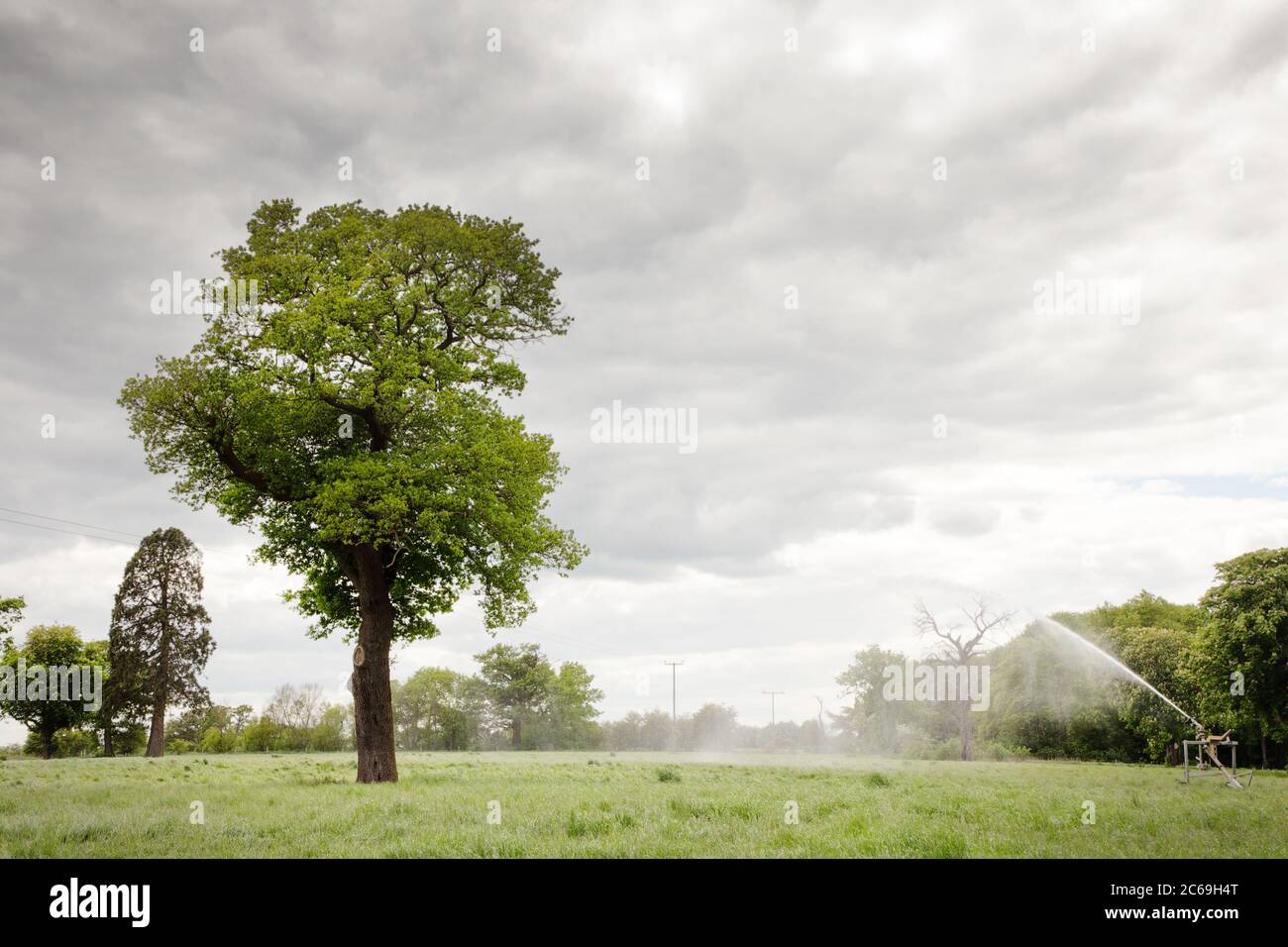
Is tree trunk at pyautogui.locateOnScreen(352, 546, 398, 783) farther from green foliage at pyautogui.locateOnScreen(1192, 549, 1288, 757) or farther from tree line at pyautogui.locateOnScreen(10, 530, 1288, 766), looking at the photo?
green foliage at pyautogui.locateOnScreen(1192, 549, 1288, 757)

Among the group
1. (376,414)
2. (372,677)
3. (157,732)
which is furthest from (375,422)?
(157,732)

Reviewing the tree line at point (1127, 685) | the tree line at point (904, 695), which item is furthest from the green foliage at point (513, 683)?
the tree line at point (1127, 685)

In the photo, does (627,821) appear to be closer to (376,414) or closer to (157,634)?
(376,414)

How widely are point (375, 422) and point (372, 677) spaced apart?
8.87 metres

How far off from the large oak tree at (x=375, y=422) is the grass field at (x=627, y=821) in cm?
723

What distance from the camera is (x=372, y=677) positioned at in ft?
92.4

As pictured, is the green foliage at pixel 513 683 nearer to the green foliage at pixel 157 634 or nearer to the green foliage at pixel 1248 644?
the green foliage at pixel 157 634

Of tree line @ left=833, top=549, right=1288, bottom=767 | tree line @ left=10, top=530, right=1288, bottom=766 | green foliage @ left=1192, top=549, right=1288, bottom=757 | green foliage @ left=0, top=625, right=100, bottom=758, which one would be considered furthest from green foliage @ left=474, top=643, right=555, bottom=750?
green foliage @ left=1192, top=549, right=1288, bottom=757

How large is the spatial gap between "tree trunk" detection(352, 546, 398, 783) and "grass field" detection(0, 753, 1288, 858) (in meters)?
1.31

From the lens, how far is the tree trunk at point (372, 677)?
28219mm

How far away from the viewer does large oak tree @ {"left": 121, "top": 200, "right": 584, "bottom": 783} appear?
26344mm
